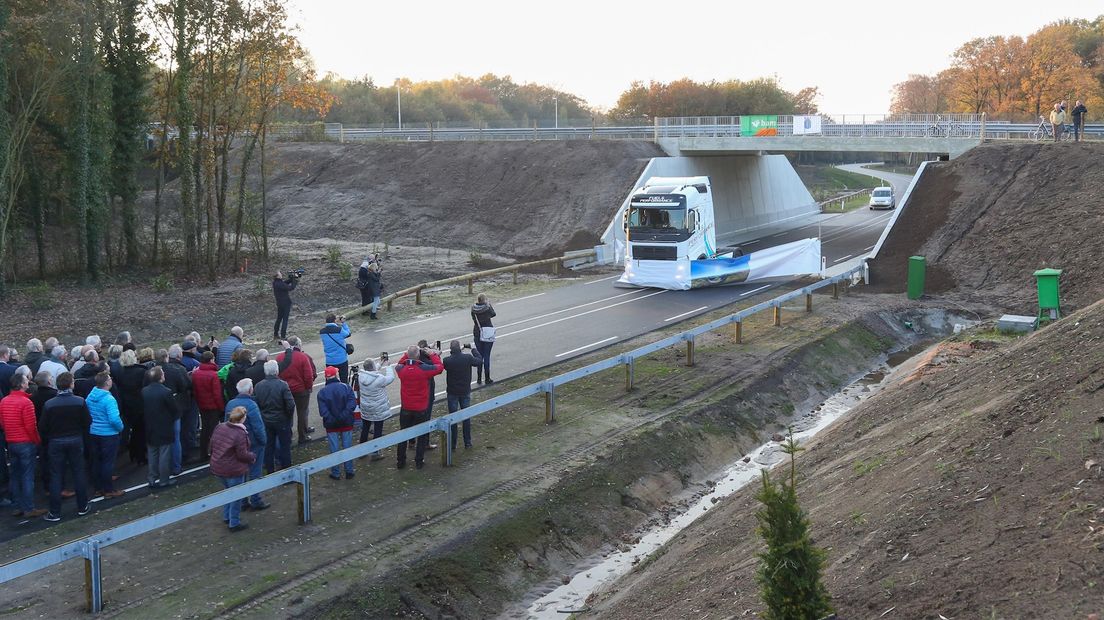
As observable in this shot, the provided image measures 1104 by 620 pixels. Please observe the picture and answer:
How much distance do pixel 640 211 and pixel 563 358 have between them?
422 inches

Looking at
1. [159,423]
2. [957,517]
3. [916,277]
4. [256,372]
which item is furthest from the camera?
[916,277]

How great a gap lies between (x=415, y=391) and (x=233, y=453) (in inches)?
113

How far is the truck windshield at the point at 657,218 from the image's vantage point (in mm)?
29094

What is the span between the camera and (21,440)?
11.1 metres

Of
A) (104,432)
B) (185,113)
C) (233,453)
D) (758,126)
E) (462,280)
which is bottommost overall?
(233,453)

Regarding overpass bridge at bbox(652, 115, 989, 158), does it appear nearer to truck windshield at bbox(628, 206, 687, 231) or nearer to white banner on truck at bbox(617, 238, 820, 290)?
white banner on truck at bbox(617, 238, 820, 290)

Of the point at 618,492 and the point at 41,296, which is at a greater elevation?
the point at 41,296

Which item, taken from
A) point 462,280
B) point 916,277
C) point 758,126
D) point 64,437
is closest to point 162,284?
point 462,280

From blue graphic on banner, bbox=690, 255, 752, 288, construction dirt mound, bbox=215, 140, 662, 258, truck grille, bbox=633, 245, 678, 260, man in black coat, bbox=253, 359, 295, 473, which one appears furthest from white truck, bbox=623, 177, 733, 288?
man in black coat, bbox=253, 359, 295, 473

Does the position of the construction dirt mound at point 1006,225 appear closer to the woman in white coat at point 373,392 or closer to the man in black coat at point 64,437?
the woman in white coat at point 373,392

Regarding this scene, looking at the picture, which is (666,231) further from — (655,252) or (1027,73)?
(1027,73)

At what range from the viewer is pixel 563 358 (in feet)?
66.2

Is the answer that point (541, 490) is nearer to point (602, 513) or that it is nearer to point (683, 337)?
point (602, 513)

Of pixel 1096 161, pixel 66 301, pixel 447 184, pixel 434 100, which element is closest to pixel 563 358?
pixel 66 301
